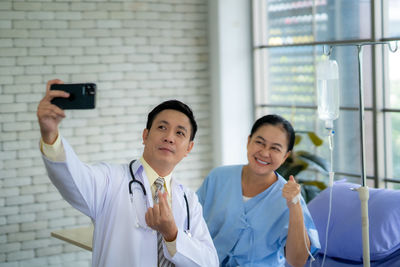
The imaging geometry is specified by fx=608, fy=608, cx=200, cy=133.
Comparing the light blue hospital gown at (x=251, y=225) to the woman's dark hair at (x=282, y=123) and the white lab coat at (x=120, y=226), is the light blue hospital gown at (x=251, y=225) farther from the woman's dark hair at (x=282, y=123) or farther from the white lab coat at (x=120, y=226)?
the white lab coat at (x=120, y=226)

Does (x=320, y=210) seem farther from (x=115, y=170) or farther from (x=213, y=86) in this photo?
(x=213, y=86)

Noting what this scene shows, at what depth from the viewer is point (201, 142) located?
550 centimetres

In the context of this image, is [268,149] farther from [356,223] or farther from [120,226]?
[120,226]

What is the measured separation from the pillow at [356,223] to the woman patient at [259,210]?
0.26m

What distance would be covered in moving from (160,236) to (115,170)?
27cm

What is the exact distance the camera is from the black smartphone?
64.3 inches

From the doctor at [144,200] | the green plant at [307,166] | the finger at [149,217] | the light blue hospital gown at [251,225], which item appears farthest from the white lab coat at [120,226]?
the green plant at [307,166]

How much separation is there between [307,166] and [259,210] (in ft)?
6.11

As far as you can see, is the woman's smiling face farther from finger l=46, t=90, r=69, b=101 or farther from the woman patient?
finger l=46, t=90, r=69, b=101

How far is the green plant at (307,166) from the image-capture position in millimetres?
4496

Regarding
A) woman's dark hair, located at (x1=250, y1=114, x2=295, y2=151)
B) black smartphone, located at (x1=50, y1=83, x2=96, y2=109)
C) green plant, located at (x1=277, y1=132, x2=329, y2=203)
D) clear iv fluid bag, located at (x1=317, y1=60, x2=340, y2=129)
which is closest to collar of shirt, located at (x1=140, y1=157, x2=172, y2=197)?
black smartphone, located at (x1=50, y1=83, x2=96, y2=109)

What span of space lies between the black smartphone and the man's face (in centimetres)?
48

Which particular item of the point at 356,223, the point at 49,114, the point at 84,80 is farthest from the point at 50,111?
the point at 84,80

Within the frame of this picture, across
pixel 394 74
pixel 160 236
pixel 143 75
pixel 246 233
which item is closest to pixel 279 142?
pixel 246 233
